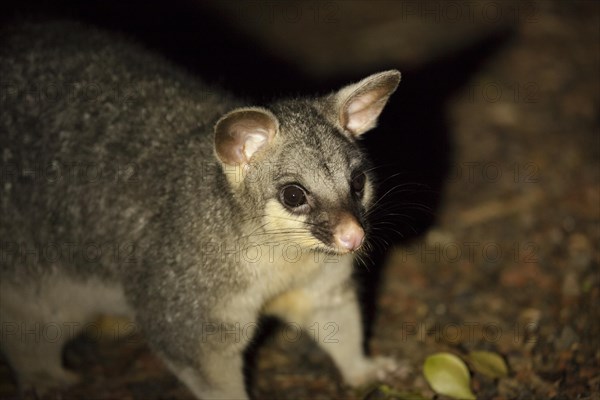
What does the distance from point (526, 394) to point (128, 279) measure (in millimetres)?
3052

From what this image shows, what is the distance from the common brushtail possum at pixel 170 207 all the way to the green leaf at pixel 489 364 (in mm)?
711

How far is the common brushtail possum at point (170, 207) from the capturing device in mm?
4324

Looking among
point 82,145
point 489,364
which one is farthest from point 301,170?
point 489,364

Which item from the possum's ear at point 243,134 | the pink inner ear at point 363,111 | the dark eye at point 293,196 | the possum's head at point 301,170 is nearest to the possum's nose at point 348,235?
the possum's head at point 301,170

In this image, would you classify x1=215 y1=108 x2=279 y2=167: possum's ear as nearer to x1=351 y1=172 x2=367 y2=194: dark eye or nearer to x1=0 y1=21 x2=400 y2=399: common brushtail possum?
x1=0 y1=21 x2=400 y2=399: common brushtail possum

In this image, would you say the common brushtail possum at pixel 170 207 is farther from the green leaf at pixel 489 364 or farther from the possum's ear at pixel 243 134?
the green leaf at pixel 489 364

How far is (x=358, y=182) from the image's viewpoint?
4.44 meters

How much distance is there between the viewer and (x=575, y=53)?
9047mm

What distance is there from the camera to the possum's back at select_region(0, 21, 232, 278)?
199 inches

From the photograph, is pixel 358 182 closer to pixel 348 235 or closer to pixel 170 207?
pixel 348 235

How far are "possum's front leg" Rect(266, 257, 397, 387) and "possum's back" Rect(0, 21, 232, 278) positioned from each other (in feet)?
4.19

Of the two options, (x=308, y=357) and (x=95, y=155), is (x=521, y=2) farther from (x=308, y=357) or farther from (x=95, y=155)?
(x=95, y=155)

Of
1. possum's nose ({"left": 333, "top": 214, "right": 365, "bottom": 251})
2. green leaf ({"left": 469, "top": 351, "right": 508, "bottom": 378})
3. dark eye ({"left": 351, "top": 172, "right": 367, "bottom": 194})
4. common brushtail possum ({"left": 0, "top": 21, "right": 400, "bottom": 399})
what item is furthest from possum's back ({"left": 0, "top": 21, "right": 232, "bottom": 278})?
green leaf ({"left": 469, "top": 351, "right": 508, "bottom": 378})

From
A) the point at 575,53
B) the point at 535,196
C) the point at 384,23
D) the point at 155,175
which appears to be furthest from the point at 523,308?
the point at 384,23
